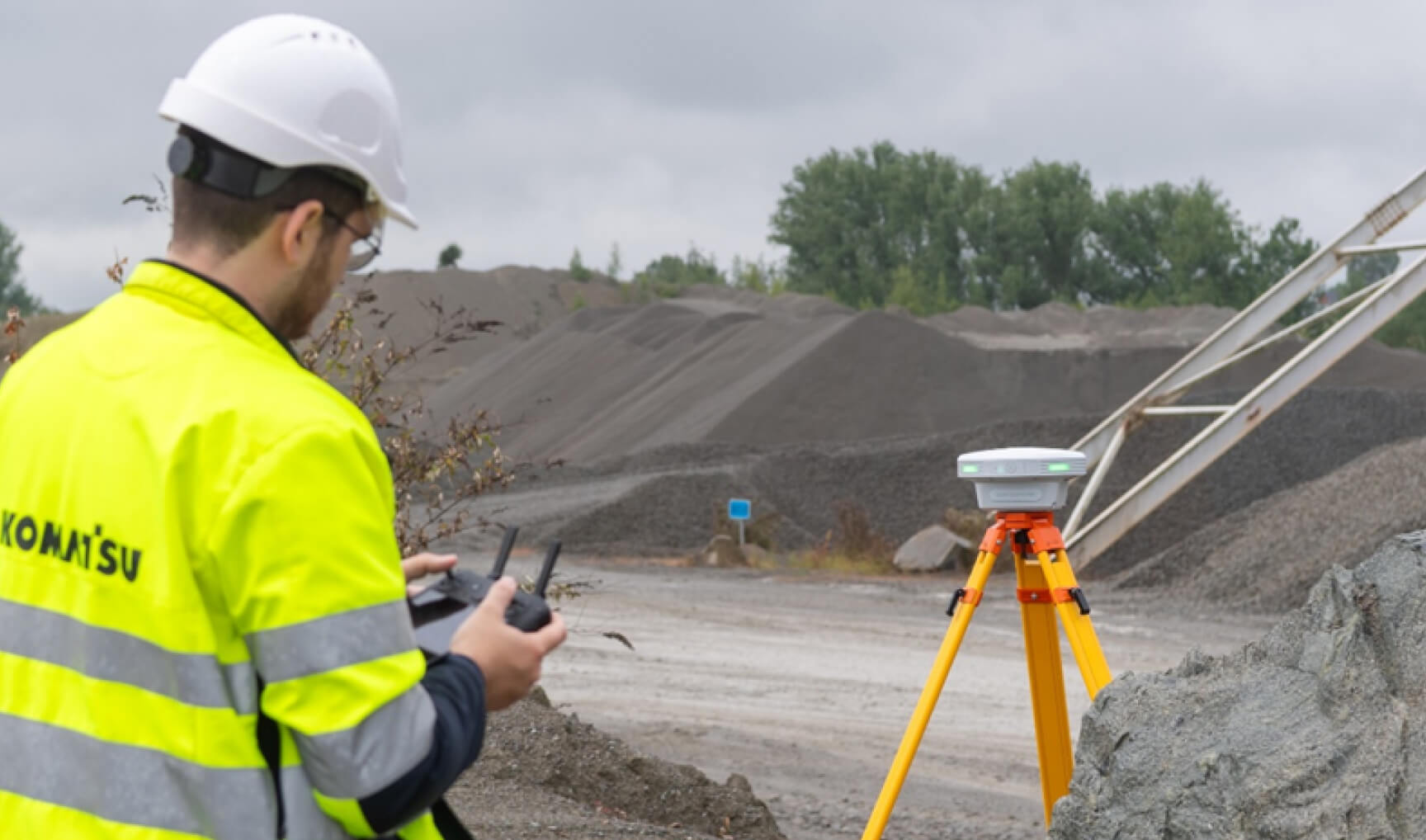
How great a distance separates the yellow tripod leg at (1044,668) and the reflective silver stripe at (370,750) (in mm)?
3006

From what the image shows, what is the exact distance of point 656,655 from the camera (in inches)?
485

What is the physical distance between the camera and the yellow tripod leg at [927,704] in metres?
4.00

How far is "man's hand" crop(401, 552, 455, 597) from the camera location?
6.26ft

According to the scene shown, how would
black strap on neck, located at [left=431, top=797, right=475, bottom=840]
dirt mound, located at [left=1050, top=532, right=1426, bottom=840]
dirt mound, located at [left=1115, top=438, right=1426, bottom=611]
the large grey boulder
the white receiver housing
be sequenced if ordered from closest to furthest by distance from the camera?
black strap on neck, located at [left=431, top=797, right=475, bottom=840]
dirt mound, located at [left=1050, top=532, right=1426, bottom=840]
the white receiver housing
dirt mound, located at [left=1115, top=438, right=1426, bottom=611]
the large grey boulder

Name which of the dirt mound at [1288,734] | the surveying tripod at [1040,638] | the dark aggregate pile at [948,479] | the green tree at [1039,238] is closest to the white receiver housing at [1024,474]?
the surveying tripod at [1040,638]

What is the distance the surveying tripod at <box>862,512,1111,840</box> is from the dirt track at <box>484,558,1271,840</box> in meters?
2.41

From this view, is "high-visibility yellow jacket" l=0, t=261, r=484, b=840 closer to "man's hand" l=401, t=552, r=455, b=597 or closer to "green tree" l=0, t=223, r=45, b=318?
"man's hand" l=401, t=552, r=455, b=597

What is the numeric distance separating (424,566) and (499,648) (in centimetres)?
23

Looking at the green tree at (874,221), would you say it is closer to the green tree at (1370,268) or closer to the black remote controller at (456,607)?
the green tree at (1370,268)

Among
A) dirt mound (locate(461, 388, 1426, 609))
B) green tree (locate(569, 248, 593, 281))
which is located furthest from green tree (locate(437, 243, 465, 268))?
dirt mound (locate(461, 388, 1426, 609))

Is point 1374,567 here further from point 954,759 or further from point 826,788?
point 954,759

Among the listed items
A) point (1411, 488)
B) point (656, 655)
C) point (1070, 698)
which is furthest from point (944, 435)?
point (1070, 698)

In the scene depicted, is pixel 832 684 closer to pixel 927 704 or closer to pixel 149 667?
pixel 927 704

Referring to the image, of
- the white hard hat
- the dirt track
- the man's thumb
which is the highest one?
the white hard hat
